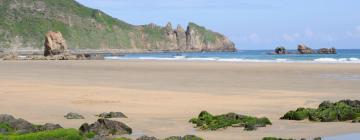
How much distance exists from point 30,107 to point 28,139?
6.88 metres

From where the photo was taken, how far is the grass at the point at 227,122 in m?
11.8

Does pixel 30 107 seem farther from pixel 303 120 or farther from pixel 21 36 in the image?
pixel 21 36

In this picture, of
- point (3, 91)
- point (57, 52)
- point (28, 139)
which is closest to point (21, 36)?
point (57, 52)

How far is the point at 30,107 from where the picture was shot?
51.1ft

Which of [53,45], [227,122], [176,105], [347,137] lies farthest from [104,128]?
[53,45]

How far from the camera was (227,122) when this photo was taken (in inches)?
474

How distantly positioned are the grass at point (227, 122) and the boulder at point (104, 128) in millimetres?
1834

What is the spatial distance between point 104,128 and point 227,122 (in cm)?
274

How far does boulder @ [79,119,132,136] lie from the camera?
1034 centimetres

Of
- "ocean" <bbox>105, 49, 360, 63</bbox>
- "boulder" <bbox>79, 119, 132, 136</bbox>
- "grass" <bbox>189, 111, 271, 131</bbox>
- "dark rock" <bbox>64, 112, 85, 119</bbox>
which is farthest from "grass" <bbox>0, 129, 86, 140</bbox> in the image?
"ocean" <bbox>105, 49, 360, 63</bbox>

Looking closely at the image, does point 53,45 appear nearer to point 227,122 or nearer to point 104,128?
point 227,122

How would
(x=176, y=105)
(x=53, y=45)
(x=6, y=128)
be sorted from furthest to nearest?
A: 1. (x=53, y=45)
2. (x=176, y=105)
3. (x=6, y=128)

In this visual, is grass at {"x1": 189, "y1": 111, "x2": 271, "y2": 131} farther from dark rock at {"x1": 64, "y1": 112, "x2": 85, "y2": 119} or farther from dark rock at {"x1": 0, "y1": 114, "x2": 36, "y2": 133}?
dark rock at {"x1": 0, "y1": 114, "x2": 36, "y2": 133}

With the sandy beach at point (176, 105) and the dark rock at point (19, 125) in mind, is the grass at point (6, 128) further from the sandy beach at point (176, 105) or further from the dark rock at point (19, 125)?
the sandy beach at point (176, 105)
